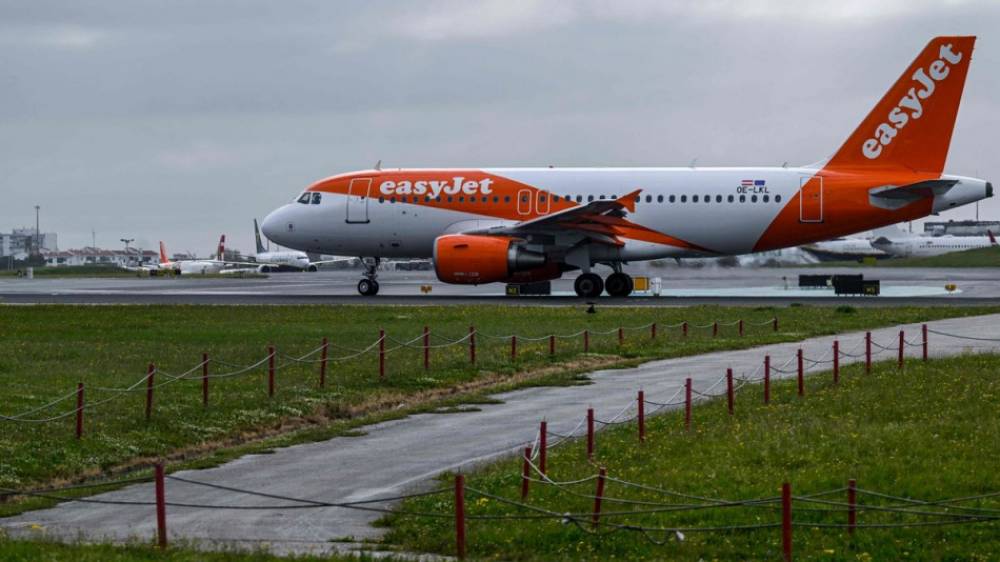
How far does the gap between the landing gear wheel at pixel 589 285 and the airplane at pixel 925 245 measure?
259ft

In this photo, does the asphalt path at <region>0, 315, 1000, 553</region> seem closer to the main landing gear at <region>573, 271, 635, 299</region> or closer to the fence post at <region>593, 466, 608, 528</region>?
the fence post at <region>593, 466, 608, 528</region>

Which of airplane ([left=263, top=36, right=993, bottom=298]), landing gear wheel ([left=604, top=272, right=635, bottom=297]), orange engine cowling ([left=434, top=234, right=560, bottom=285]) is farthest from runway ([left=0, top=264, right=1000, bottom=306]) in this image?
airplane ([left=263, top=36, right=993, bottom=298])

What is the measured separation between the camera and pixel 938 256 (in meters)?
119

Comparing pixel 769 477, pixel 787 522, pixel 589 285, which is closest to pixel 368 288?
pixel 589 285

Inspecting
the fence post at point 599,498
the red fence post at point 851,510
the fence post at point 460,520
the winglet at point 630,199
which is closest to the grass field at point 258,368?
the fence post at point 460,520

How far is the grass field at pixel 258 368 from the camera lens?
19.9 metres

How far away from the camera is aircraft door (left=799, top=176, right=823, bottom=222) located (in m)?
48.8

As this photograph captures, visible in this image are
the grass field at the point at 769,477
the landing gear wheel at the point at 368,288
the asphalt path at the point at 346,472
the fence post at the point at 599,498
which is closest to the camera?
the grass field at the point at 769,477

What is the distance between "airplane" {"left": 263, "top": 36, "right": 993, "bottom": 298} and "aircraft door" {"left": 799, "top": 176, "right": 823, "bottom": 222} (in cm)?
4

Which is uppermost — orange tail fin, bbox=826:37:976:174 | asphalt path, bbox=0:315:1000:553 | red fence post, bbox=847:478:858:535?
orange tail fin, bbox=826:37:976:174

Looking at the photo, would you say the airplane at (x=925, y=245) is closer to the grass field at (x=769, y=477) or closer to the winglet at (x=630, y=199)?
the winglet at (x=630, y=199)

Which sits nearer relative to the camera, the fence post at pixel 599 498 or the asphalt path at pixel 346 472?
the fence post at pixel 599 498

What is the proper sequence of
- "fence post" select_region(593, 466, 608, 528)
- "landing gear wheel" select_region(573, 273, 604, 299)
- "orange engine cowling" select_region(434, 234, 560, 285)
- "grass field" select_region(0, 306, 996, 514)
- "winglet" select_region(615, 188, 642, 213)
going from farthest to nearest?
1. "landing gear wheel" select_region(573, 273, 604, 299)
2. "winglet" select_region(615, 188, 642, 213)
3. "orange engine cowling" select_region(434, 234, 560, 285)
4. "grass field" select_region(0, 306, 996, 514)
5. "fence post" select_region(593, 466, 608, 528)

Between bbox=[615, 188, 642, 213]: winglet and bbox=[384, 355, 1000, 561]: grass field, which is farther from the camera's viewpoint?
bbox=[615, 188, 642, 213]: winglet
